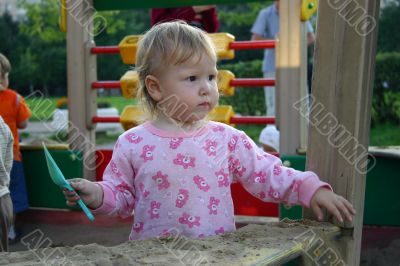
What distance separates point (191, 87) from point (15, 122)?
9.20 ft

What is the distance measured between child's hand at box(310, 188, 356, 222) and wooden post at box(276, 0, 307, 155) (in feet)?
5.61

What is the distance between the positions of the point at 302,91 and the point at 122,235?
1352 millimetres

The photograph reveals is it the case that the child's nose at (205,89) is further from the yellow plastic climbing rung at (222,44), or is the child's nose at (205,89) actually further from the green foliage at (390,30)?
the green foliage at (390,30)

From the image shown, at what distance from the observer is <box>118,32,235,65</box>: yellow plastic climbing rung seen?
408 cm

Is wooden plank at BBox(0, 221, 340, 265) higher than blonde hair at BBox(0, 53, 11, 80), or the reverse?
blonde hair at BBox(0, 53, 11, 80)

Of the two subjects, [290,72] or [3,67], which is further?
[3,67]

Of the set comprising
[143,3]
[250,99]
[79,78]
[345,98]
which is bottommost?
[250,99]

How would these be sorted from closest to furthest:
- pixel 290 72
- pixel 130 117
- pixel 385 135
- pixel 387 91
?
pixel 290 72 < pixel 130 117 < pixel 385 135 < pixel 387 91

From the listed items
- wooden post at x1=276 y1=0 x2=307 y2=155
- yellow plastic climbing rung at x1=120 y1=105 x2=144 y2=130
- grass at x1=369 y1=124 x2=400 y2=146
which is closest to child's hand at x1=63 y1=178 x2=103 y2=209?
wooden post at x1=276 y1=0 x2=307 y2=155

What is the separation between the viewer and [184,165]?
6.85ft

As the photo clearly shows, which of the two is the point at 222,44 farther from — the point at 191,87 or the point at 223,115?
the point at 191,87

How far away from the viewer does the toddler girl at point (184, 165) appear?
6.77ft

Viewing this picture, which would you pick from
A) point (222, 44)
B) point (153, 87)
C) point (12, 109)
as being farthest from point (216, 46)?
point (153, 87)

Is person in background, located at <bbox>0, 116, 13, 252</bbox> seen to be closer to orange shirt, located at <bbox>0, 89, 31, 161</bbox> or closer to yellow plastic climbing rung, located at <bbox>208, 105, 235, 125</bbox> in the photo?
orange shirt, located at <bbox>0, 89, 31, 161</bbox>
